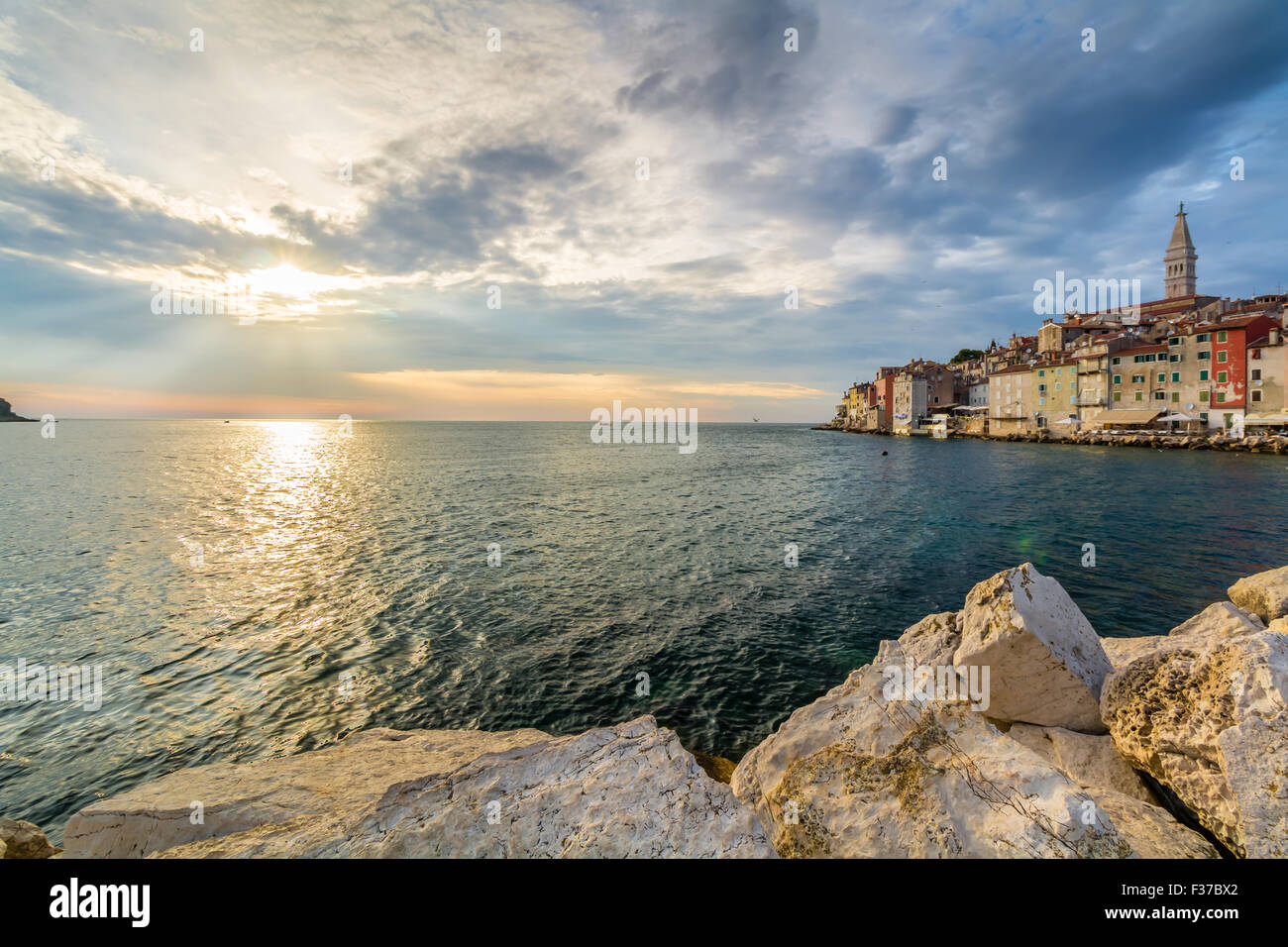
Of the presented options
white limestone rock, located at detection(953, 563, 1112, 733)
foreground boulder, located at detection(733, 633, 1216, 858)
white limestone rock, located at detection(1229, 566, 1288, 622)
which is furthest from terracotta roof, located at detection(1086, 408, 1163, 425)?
foreground boulder, located at detection(733, 633, 1216, 858)

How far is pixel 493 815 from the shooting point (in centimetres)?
476

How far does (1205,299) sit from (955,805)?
6621 inches

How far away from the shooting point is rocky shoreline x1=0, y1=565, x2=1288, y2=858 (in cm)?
463

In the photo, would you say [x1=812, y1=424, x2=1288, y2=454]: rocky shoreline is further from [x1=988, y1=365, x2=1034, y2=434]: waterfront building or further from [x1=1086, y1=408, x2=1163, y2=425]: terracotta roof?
[x1=988, y1=365, x2=1034, y2=434]: waterfront building

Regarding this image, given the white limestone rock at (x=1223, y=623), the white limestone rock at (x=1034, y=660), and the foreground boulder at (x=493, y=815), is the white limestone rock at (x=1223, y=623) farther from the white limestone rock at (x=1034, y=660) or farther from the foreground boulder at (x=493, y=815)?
the foreground boulder at (x=493, y=815)

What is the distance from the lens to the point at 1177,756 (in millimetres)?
6008

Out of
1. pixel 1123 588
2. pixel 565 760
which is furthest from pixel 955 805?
pixel 1123 588

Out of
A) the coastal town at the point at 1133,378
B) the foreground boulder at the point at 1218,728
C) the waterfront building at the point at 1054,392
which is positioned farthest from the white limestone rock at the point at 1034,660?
the waterfront building at the point at 1054,392

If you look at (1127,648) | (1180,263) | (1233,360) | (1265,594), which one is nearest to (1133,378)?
(1233,360)

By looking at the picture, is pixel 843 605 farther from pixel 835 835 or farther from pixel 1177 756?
pixel 835 835

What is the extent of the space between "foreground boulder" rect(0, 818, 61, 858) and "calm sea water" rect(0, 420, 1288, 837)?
4.83 m

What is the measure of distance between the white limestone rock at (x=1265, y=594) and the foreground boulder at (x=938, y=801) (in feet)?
38.8

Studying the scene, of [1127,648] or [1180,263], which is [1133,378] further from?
[1127,648]

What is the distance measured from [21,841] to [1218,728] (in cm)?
1364
